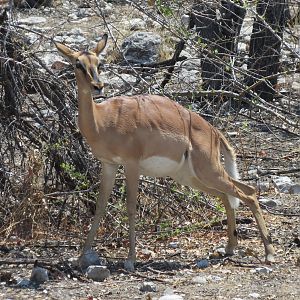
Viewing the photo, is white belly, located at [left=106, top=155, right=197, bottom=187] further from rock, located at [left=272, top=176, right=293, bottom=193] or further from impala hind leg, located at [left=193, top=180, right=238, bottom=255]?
rock, located at [left=272, top=176, right=293, bottom=193]

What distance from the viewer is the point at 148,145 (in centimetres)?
737

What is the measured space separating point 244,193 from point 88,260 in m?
1.48

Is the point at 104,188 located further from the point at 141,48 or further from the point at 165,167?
the point at 141,48

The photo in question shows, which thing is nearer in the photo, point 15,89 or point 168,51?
point 15,89

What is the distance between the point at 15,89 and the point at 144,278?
232 centimetres

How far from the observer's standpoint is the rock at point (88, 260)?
7160 millimetres

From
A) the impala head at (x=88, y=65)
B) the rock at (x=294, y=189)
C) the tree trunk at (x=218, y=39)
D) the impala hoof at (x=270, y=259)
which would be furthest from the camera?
the rock at (x=294, y=189)

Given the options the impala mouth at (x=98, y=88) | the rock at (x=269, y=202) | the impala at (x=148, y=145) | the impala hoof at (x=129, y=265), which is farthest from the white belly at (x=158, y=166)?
the rock at (x=269, y=202)

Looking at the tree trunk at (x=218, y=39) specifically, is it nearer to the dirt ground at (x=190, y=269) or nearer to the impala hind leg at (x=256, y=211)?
the impala hind leg at (x=256, y=211)

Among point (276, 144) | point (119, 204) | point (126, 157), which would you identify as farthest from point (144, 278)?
point (276, 144)

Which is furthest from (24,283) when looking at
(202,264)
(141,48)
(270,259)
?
(141,48)

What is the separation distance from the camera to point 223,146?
800 centimetres

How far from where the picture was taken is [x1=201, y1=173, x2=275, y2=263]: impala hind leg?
25.0ft

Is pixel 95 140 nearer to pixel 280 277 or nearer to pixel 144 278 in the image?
pixel 144 278
